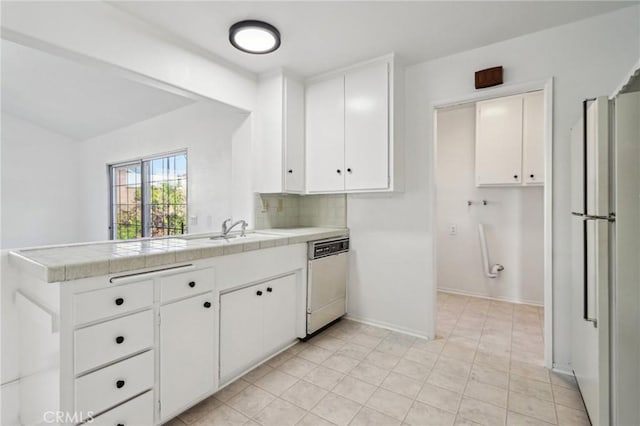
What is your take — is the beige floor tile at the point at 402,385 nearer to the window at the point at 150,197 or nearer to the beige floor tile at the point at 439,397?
the beige floor tile at the point at 439,397

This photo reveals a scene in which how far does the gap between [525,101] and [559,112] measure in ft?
4.84

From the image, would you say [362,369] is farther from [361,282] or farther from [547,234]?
[547,234]

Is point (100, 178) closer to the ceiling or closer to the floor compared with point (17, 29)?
closer to the floor

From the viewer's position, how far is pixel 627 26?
193 centimetres

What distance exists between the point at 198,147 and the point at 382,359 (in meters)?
3.12

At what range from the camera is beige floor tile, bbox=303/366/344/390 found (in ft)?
6.49

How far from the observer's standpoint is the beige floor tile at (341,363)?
217 cm

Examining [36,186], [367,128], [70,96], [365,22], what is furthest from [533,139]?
[36,186]

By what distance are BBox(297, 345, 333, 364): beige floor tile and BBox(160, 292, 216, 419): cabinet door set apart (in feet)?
2.58

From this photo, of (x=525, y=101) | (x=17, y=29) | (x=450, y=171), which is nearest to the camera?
(x=17, y=29)


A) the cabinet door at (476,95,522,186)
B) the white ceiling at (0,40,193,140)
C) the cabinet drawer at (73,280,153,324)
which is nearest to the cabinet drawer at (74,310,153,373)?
the cabinet drawer at (73,280,153,324)

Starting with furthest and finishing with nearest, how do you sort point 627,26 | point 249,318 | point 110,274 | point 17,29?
1. point 249,318
2. point 627,26
3. point 17,29
4. point 110,274

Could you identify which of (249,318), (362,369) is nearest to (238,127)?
(249,318)

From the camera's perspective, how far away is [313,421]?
1.64m
